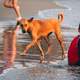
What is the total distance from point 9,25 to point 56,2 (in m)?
8.92

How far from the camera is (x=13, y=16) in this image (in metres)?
19.6

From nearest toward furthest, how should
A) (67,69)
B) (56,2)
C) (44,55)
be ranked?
(67,69)
(44,55)
(56,2)

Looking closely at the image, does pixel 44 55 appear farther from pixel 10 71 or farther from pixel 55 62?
pixel 10 71

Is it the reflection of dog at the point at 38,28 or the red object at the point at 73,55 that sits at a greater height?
the reflection of dog at the point at 38,28

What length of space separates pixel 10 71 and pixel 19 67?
20.3 inches

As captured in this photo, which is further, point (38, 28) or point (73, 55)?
point (38, 28)

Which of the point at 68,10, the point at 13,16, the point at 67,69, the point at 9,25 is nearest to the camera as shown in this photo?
the point at 67,69

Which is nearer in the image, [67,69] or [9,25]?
[67,69]

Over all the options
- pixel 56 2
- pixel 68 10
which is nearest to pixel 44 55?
pixel 68 10

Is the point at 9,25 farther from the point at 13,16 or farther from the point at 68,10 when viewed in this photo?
the point at 68,10

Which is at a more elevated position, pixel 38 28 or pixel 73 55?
pixel 38 28

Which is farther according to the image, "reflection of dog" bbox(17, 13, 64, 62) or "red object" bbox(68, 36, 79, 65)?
"reflection of dog" bbox(17, 13, 64, 62)

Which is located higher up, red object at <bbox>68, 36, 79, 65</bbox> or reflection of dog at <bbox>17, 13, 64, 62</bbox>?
reflection of dog at <bbox>17, 13, 64, 62</bbox>

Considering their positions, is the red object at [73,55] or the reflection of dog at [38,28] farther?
the reflection of dog at [38,28]
